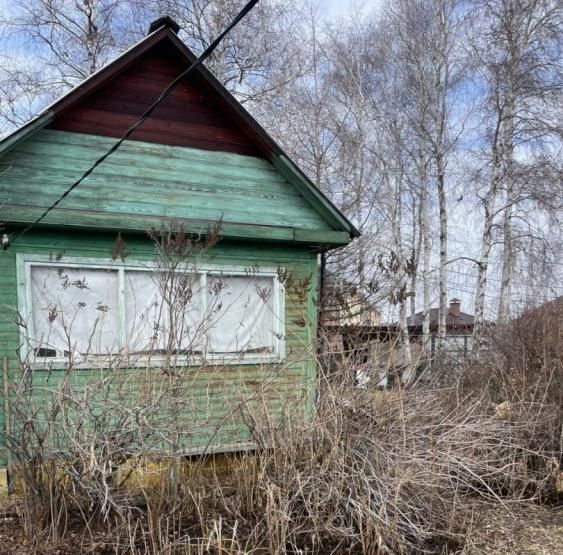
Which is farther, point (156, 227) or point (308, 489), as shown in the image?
point (156, 227)

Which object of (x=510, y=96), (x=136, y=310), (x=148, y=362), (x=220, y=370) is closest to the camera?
(x=148, y=362)

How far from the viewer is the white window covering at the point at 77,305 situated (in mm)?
5527

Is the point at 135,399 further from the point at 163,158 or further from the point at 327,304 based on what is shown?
the point at 327,304

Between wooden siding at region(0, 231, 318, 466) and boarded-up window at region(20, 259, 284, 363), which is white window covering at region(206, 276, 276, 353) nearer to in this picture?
boarded-up window at region(20, 259, 284, 363)

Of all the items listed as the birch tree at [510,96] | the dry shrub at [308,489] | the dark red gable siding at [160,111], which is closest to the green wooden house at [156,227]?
the dark red gable siding at [160,111]

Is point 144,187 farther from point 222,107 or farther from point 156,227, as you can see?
point 222,107

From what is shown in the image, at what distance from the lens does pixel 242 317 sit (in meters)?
6.56

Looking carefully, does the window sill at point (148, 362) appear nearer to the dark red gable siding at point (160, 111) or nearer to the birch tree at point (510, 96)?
the dark red gable siding at point (160, 111)

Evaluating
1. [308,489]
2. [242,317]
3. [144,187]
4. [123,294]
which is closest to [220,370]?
[242,317]

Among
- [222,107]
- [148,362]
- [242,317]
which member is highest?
[222,107]

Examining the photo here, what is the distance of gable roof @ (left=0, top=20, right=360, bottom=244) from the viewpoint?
18.3 ft

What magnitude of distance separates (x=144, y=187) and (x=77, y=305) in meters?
1.59

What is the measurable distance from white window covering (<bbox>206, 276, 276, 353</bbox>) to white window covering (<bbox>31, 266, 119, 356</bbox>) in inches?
45.0

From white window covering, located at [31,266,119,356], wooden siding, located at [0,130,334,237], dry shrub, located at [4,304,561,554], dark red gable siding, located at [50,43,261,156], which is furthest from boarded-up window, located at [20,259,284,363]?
dark red gable siding, located at [50,43,261,156]
